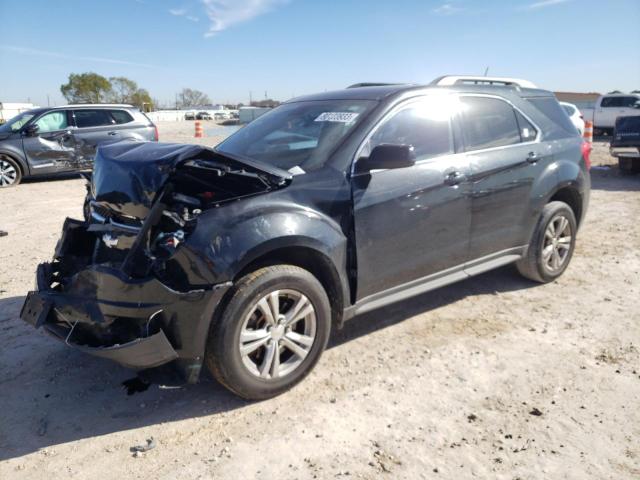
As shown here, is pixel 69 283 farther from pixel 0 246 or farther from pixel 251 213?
pixel 0 246

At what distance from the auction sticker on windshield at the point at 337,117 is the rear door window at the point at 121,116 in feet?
31.1

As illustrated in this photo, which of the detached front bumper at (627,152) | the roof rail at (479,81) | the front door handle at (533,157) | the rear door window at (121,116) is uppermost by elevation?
the rear door window at (121,116)

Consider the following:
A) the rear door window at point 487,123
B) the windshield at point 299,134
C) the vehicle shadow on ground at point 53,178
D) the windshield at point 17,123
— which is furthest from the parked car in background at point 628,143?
the windshield at point 17,123

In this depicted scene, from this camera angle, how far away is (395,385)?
3182 millimetres

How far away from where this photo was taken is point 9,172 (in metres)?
10.7

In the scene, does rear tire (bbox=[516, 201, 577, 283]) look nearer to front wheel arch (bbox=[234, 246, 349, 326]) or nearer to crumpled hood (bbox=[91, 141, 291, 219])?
front wheel arch (bbox=[234, 246, 349, 326])

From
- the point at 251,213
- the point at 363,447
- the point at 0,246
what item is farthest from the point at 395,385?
the point at 0,246

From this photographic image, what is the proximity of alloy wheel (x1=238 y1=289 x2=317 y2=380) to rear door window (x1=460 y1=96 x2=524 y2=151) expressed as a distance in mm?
1945

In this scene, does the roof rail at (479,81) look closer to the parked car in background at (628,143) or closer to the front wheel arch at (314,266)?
the front wheel arch at (314,266)

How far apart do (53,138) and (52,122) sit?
383 millimetres

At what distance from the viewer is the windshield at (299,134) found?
135 inches

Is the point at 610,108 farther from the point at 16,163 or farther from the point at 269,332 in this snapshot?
the point at 269,332

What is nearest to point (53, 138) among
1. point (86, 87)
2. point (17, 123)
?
point (17, 123)

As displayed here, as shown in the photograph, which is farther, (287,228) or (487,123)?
(487,123)
